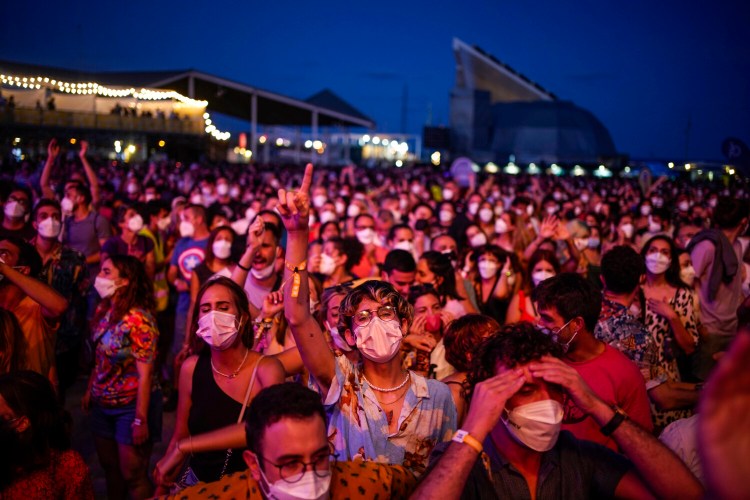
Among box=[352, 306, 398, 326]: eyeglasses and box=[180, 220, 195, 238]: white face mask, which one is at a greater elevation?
box=[180, 220, 195, 238]: white face mask

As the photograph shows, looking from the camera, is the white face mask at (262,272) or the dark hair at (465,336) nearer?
the dark hair at (465,336)

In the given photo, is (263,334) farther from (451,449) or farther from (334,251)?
(451,449)

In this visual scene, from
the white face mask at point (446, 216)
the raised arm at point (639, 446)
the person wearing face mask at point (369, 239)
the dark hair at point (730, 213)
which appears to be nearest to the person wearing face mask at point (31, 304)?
the raised arm at point (639, 446)

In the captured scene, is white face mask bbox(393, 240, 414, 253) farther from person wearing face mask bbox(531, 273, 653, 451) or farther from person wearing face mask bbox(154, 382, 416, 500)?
person wearing face mask bbox(154, 382, 416, 500)

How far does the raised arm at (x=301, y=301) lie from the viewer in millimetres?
2873

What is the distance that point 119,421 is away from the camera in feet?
13.6

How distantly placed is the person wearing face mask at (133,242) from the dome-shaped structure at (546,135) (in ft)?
248

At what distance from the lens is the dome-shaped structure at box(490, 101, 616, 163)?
269 ft

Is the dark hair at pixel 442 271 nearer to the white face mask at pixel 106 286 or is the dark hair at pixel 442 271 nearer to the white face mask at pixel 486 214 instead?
the white face mask at pixel 106 286

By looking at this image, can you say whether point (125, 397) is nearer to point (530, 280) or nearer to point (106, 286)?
point (106, 286)

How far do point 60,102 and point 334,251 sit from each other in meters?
35.5

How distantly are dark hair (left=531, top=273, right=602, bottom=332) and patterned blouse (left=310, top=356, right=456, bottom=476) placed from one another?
2.82ft

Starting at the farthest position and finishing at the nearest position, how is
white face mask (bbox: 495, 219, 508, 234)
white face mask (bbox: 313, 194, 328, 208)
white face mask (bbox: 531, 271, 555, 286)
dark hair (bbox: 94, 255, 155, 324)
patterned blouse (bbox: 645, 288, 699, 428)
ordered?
1. white face mask (bbox: 313, 194, 328, 208)
2. white face mask (bbox: 495, 219, 508, 234)
3. white face mask (bbox: 531, 271, 555, 286)
4. dark hair (bbox: 94, 255, 155, 324)
5. patterned blouse (bbox: 645, 288, 699, 428)

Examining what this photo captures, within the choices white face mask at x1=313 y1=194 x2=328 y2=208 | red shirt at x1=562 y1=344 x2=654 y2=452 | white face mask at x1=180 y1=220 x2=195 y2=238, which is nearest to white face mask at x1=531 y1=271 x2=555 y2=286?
red shirt at x1=562 y1=344 x2=654 y2=452
